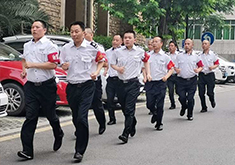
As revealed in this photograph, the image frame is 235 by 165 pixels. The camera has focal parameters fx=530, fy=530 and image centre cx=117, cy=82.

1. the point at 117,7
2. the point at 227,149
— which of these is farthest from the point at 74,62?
the point at 117,7

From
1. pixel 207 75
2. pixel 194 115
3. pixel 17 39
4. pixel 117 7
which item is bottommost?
pixel 194 115

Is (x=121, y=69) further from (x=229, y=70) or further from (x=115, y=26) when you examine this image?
(x=115, y=26)

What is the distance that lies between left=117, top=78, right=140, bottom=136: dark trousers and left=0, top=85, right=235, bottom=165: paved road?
1.14 ft

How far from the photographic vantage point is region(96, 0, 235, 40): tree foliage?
20.5 metres

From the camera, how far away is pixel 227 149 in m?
8.00

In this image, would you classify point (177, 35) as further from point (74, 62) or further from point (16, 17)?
point (74, 62)

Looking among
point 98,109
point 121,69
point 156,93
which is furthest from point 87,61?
point 156,93

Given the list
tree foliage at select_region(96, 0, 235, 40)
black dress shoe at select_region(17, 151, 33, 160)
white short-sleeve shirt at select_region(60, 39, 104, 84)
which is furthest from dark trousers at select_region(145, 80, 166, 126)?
tree foliage at select_region(96, 0, 235, 40)

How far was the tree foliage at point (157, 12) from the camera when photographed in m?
20.5

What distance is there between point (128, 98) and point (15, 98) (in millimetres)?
Result: 3166

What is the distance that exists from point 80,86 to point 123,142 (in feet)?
5.30

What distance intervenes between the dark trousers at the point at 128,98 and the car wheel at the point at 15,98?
278 centimetres

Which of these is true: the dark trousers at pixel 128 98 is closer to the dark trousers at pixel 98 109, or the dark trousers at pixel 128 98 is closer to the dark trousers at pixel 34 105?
the dark trousers at pixel 98 109

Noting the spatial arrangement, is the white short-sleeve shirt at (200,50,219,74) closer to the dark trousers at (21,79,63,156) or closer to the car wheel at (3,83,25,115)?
the car wheel at (3,83,25,115)
